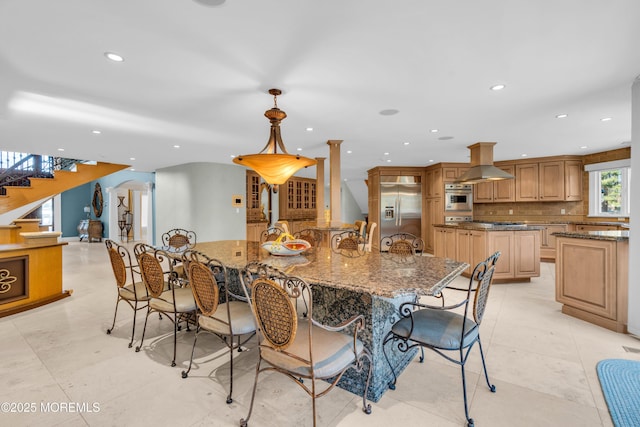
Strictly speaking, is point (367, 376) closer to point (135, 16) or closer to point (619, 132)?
point (135, 16)

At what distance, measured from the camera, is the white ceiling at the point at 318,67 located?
1782mm

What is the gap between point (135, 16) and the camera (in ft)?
5.88

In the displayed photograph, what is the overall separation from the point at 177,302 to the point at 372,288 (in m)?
1.63

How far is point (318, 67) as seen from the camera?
244cm

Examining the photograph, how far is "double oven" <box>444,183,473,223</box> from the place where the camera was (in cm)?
730

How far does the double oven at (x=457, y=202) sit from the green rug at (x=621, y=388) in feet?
17.3

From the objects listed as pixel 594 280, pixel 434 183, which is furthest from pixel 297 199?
pixel 594 280

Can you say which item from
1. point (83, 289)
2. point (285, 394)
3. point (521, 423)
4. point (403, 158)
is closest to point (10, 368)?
point (285, 394)

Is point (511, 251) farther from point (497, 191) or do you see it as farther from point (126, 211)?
point (126, 211)

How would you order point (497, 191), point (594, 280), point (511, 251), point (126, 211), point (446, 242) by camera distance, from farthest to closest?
1. point (126, 211)
2. point (497, 191)
3. point (446, 242)
4. point (511, 251)
5. point (594, 280)

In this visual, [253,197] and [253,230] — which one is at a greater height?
[253,197]

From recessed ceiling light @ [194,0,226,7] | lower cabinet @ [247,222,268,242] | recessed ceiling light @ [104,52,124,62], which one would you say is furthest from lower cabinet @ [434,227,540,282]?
lower cabinet @ [247,222,268,242]

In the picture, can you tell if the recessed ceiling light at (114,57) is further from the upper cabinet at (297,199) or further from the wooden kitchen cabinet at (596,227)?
the wooden kitchen cabinet at (596,227)

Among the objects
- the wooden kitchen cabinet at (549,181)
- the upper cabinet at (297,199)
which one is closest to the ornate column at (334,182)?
the upper cabinet at (297,199)
